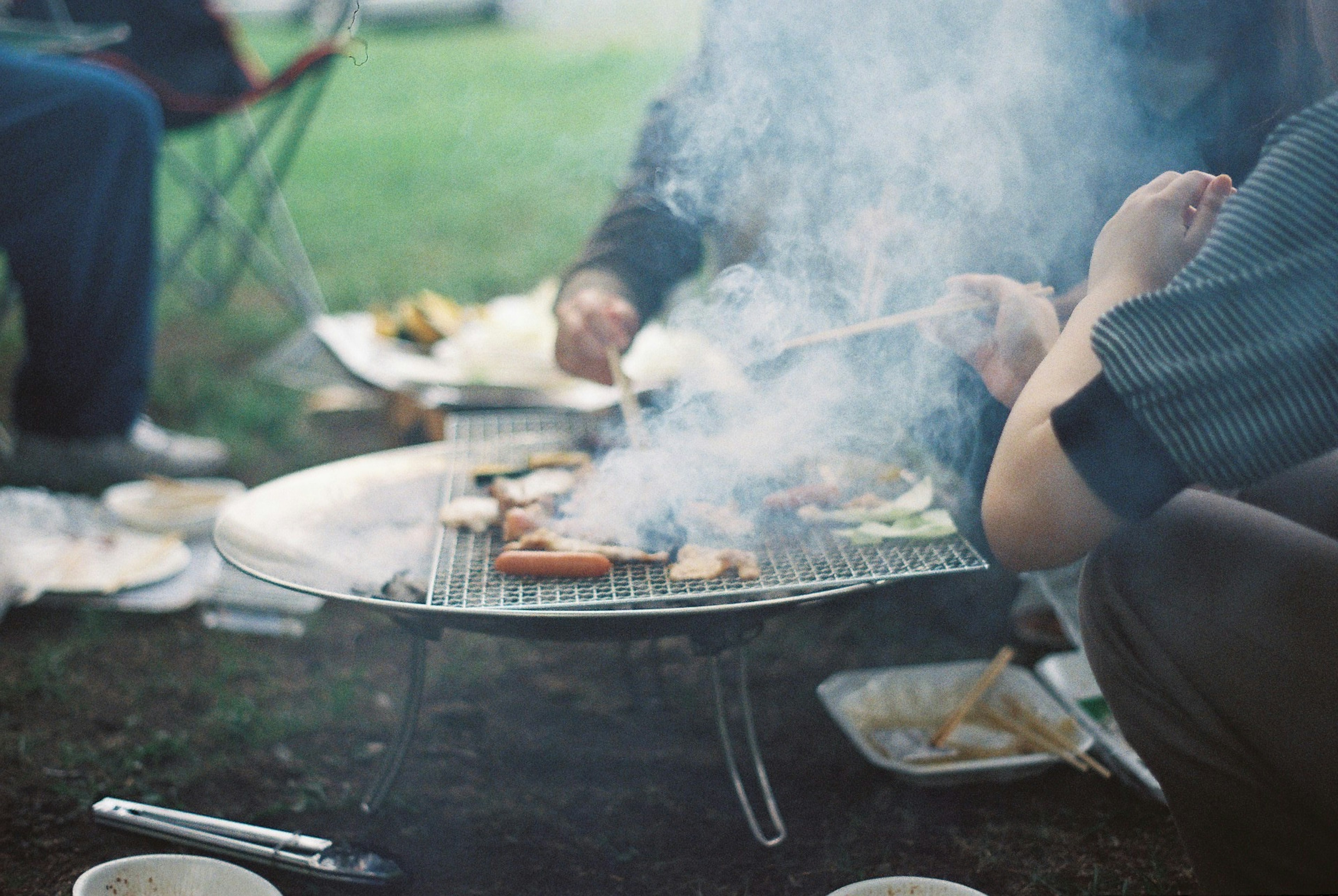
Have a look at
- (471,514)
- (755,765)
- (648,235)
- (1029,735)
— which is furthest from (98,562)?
(1029,735)

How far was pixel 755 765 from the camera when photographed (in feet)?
9.33

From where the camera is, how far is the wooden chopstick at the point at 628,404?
2.79m

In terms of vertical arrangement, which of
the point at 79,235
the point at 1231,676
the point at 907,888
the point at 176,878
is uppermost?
the point at 1231,676

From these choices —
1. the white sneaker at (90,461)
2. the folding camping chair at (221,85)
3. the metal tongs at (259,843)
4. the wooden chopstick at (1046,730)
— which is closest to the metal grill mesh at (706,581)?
the metal tongs at (259,843)

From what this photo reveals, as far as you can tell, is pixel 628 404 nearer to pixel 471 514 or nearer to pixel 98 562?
pixel 471 514

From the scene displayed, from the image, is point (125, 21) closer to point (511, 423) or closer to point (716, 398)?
point (511, 423)

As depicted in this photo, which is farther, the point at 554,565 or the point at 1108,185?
the point at 1108,185

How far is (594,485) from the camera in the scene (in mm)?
2682

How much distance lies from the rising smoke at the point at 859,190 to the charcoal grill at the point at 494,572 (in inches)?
10.4

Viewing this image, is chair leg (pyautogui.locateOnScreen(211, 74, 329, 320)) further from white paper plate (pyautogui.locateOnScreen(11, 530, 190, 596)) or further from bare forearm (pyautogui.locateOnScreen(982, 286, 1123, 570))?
bare forearm (pyautogui.locateOnScreen(982, 286, 1123, 570))

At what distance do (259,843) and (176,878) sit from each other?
30 centimetres

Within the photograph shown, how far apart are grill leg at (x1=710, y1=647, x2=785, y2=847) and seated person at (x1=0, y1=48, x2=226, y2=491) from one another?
3001mm

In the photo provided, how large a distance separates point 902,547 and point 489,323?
2.85 m

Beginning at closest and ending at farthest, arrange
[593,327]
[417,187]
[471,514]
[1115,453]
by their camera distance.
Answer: [1115,453], [471,514], [593,327], [417,187]
